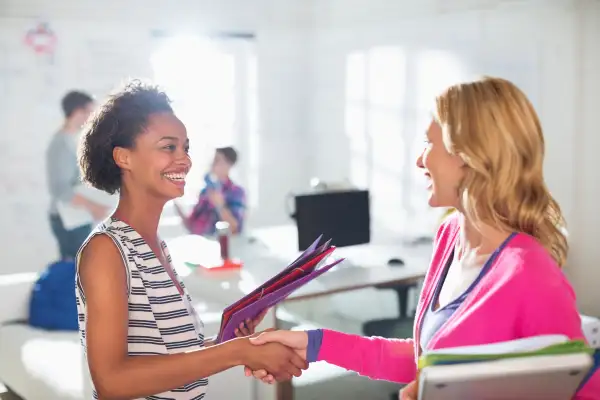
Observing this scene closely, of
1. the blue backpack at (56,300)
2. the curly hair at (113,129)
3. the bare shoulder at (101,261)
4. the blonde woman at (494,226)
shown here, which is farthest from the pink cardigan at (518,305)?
the blue backpack at (56,300)

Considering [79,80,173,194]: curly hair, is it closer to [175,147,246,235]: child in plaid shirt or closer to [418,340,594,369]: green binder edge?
[418,340,594,369]: green binder edge

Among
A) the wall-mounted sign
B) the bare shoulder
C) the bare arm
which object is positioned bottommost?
the bare arm

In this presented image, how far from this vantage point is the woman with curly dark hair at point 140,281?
4.51 ft

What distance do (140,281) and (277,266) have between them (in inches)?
88.5

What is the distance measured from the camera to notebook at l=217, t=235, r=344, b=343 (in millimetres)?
1547

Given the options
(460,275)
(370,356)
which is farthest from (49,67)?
(460,275)

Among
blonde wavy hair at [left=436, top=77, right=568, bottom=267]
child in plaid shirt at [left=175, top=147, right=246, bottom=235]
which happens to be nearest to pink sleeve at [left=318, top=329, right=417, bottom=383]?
blonde wavy hair at [left=436, top=77, right=568, bottom=267]

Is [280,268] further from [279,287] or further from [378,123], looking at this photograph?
[378,123]

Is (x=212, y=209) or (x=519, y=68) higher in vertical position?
(x=519, y=68)

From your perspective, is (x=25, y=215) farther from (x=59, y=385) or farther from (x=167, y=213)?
(x=59, y=385)

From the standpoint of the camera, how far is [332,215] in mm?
3688

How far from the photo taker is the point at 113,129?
4.99ft

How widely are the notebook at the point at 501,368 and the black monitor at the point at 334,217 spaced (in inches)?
96.6

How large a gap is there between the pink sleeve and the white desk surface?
1482mm
